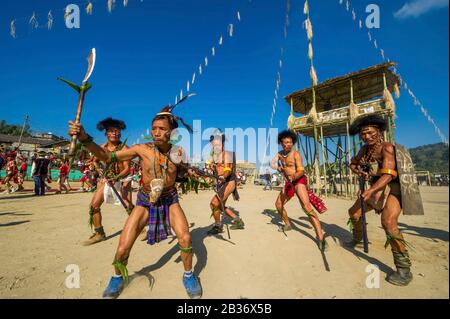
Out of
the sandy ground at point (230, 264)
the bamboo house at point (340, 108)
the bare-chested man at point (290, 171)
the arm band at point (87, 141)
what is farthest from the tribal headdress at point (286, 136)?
the bamboo house at point (340, 108)

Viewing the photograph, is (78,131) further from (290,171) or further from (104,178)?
(290,171)

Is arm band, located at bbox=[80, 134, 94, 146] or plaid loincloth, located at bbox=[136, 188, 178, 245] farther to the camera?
plaid loincloth, located at bbox=[136, 188, 178, 245]

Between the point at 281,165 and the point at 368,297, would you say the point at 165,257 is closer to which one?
the point at 368,297

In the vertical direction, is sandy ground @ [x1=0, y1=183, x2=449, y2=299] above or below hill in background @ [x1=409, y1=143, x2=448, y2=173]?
below

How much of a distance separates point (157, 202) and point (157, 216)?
18 cm

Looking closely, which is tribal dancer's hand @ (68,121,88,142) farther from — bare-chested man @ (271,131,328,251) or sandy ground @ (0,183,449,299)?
bare-chested man @ (271,131,328,251)

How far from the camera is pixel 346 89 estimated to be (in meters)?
14.3

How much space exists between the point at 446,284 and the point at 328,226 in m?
2.87

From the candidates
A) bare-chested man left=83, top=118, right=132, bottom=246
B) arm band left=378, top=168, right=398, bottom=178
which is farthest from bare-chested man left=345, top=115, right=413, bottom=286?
bare-chested man left=83, top=118, right=132, bottom=246

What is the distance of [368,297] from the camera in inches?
91.7

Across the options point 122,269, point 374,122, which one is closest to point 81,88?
point 122,269

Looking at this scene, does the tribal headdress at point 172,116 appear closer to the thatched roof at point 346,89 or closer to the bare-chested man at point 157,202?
the bare-chested man at point 157,202

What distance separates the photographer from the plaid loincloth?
2.74 meters

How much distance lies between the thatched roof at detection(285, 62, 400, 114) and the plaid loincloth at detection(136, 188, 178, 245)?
1361cm
